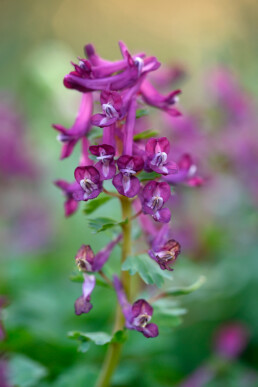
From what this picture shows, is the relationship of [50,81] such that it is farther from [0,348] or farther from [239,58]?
[0,348]

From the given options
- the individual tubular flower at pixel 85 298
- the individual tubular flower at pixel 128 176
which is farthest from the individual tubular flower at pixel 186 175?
the individual tubular flower at pixel 85 298

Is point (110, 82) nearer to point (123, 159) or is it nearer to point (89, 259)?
point (123, 159)

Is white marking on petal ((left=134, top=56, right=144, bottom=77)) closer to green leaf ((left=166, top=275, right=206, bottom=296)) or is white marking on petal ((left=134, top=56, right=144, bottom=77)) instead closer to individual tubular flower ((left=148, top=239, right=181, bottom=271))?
individual tubular flower ((left=148, top=239, right=181, bottom=271))

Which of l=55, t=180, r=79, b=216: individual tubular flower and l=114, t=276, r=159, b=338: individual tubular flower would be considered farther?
l=55, t=180, r=79, b=216: individual tubular flower

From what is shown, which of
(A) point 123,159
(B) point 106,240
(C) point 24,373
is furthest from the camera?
(B) point 106,240

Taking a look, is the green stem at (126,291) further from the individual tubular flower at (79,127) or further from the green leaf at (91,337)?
the individual tubular flower at (79,127)

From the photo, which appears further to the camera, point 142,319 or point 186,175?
point 186,175

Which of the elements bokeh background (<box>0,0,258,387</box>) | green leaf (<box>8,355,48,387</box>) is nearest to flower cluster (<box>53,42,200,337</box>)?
bokeh background (<box>0,0,258,387</box>)

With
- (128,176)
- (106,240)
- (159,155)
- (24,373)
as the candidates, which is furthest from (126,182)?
(106,240)
